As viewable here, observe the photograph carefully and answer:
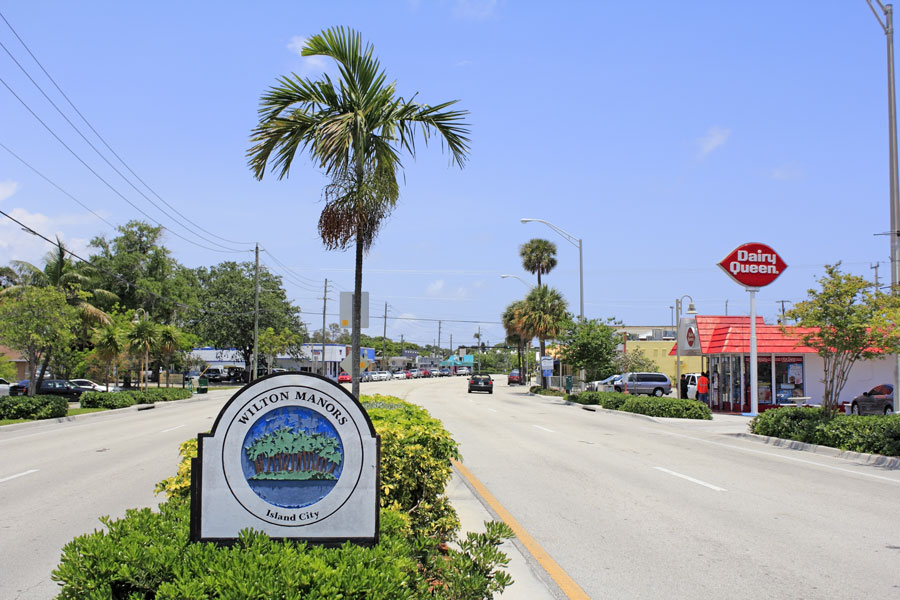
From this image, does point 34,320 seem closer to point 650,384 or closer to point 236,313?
point 650,384

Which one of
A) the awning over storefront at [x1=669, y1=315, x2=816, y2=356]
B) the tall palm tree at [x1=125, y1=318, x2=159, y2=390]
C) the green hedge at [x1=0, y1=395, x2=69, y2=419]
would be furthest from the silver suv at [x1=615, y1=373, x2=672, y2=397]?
the green hedge at [x1=0, y1=395, x2=69, y2=419]

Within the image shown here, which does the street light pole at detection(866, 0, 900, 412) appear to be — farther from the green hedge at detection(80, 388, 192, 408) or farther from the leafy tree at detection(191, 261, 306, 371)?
the leafy tree at detection(191, 261, 306, 371)

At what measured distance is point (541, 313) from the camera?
55.4 m

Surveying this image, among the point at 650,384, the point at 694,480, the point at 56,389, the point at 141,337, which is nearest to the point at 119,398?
the point at 141,337

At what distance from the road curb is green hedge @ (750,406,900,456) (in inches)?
9.4

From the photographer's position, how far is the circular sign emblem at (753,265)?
2711 centimetres

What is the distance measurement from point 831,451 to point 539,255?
156 ft

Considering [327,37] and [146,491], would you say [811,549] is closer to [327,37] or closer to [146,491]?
[327,37]

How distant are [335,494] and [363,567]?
0.61m

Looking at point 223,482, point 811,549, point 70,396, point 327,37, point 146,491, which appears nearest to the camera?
point 223,482

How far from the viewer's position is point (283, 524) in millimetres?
4137

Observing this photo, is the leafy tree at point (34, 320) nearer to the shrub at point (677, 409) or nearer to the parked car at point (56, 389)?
the parked car at point (56, 389)

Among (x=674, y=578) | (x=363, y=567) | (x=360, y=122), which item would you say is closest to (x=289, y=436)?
(x=363, y=567)

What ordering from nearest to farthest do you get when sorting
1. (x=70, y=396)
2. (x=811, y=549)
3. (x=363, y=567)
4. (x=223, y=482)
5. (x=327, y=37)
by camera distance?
(x=363, y=567) < (x=223, y=482) < (x=811, y=549) < (x=327, y=37) < (x=70, y=396)
